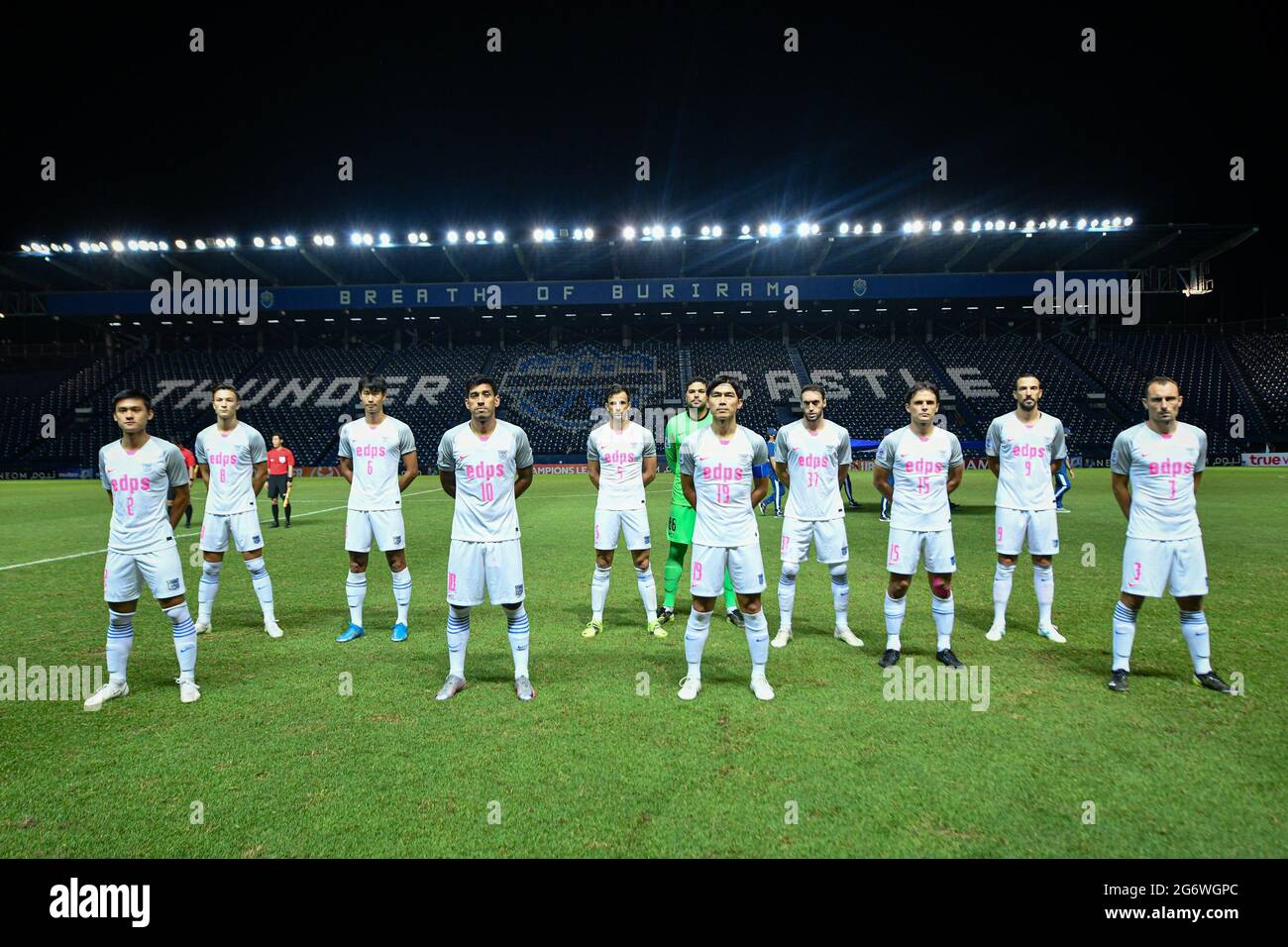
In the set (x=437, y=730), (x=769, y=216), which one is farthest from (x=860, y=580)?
(x=769, y=216)

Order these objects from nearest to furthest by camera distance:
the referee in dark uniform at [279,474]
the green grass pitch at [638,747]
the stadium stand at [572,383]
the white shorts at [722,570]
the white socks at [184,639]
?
the green grass pitch at [638,747] → the white shorts at [722,570] → the white socks at [184,639] → the referee in dark uniform at [279,474] → the stadium stand at [572,383]

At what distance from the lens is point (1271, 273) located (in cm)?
4384

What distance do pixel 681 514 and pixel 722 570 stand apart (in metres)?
2.04

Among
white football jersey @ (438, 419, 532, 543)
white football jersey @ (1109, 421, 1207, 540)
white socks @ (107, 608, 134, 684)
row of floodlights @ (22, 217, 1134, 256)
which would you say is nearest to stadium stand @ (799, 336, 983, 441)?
row of floodlights @ (22, 217, 1134, 256)

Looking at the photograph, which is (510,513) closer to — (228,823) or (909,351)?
(228,823)

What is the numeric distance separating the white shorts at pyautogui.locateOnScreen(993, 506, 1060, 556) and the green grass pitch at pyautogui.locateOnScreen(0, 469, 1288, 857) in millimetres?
893

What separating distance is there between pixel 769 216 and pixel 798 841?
43.6 m

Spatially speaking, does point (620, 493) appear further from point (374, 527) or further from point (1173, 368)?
point (1173, 368)

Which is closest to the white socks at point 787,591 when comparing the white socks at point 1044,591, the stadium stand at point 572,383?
the white socks at point 1044,591

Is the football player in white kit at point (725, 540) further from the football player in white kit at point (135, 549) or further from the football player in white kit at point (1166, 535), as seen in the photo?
the football player in white kit at point (135, 549)

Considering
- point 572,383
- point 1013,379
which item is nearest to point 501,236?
point 572,383

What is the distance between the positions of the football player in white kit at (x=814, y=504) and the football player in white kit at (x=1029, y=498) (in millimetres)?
1556

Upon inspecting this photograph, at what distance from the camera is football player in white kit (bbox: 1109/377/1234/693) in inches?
209

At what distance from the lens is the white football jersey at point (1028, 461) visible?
6.90m
